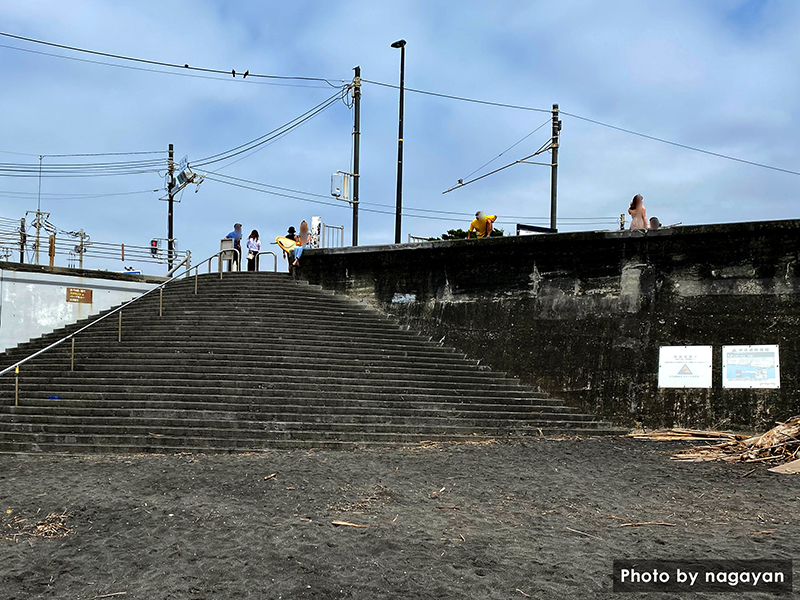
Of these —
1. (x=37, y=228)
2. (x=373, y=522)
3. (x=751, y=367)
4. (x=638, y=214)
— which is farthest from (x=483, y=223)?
(x=37, y=228)

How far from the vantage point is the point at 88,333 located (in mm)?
14578

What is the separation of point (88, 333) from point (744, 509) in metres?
13.0

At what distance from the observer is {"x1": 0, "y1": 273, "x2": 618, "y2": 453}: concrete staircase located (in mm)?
9727

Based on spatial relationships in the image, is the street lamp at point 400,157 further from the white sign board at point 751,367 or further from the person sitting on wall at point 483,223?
the white sign board at point 751,367

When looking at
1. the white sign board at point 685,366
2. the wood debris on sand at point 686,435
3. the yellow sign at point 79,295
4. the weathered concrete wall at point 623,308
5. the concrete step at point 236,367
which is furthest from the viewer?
the yellow sign at point 79,295

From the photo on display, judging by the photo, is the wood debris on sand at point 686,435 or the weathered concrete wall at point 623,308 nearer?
the wood debris on sand at point 686,435

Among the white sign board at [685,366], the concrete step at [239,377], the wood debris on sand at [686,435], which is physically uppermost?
the white sign board at [685,366]

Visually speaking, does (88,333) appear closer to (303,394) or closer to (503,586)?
(303,394)

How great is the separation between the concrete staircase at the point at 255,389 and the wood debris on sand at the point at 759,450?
7.12 feet

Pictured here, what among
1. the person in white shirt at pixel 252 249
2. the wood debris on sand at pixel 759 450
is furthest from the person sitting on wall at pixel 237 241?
the wood debris on sand at pixel 759 450

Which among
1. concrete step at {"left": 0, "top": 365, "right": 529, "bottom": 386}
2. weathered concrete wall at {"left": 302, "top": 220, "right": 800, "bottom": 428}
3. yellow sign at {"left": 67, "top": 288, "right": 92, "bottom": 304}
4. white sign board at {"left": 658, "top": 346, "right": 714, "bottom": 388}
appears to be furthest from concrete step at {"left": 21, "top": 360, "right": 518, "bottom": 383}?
yellow sign at {"left": 67, "top": 288, "right": 92, "bottom": 304}

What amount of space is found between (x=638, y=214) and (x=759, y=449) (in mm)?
5545

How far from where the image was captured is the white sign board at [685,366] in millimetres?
11484

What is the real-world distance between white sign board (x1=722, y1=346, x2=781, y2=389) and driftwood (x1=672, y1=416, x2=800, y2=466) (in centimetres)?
108
